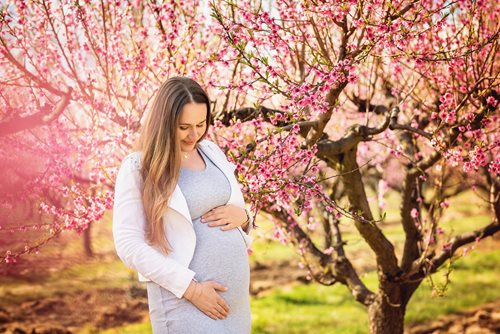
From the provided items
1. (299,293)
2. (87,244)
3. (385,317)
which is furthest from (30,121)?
(87,244)

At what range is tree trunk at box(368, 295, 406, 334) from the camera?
4984mm

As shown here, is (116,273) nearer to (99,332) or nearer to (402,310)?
(99,332)

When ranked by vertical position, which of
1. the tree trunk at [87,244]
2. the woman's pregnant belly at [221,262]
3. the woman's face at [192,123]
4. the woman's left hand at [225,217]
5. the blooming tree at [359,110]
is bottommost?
the woman's pregnant belly at [221,262]

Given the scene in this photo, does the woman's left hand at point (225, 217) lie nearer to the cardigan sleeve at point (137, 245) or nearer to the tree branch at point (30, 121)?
the cardigan sleeve at point (137, 245)

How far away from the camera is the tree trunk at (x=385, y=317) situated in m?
4.98

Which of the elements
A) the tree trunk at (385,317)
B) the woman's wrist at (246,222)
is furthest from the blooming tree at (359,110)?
the woman's wrist at (246,222)

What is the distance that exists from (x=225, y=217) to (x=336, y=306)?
7.21 m

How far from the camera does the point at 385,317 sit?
16.4 feet

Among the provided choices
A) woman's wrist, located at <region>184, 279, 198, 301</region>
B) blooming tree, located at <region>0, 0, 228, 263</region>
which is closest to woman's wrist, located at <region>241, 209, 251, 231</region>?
woman's wrist, located at <region>184, 279, 198, 301</region>

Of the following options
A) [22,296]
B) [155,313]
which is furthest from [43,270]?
[155,313]

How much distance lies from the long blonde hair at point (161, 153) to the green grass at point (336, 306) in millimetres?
6357

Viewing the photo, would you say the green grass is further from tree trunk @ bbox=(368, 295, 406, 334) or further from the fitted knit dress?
the fitted knit dress

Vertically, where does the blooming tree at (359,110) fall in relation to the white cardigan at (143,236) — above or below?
Result: above

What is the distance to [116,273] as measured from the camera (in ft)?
35.7
